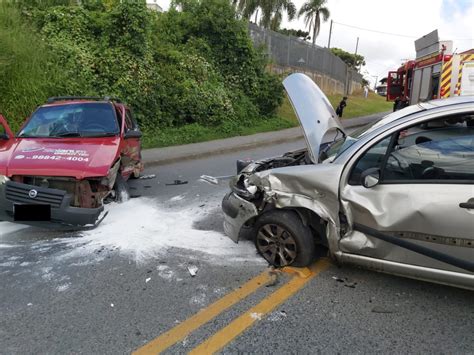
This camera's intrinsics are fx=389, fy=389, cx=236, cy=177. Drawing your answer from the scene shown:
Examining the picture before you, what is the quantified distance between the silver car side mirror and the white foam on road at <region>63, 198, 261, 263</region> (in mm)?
1331

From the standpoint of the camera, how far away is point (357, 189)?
3182mm

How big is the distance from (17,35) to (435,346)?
37.9ft

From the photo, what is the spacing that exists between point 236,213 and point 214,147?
24.8 ft

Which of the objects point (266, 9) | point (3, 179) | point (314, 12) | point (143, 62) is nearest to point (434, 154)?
point (3, 179)

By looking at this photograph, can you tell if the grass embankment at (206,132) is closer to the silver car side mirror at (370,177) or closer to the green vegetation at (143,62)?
the green vegetation at (143,62)

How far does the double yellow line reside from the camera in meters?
2.61

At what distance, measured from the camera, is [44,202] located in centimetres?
A: 423

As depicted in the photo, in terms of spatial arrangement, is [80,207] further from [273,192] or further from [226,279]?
[273,192]

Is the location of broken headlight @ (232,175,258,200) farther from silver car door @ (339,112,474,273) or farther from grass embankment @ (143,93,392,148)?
grass embankment @ (143,93,392,148)

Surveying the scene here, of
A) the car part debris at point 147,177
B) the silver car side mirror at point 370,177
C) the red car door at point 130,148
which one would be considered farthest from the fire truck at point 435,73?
the silver car side mirror at point 370,177

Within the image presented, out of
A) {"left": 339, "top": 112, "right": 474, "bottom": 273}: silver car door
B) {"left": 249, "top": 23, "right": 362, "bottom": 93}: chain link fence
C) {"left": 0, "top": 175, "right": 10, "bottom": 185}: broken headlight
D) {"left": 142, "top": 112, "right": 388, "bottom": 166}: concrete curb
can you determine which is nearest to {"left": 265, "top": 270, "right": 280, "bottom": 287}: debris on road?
{"left": 339, "top": 112, "right": 474, "bottom": 273}: silver car door

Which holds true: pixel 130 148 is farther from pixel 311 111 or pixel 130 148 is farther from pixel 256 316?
pixel 256 316

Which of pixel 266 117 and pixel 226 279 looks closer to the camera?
pixel 226 279

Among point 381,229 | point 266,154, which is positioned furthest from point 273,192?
point 266,154
